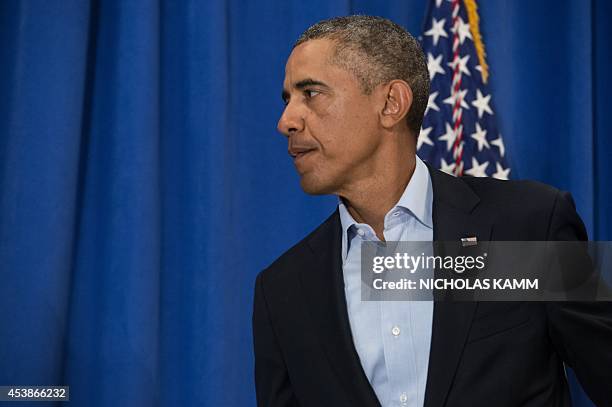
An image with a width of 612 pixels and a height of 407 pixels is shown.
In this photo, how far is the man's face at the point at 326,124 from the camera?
5.06 ft

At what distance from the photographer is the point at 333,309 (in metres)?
1.48

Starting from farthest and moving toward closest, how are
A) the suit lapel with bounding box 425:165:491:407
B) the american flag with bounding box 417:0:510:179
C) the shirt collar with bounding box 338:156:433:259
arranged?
the american flag with bounding box 417:0:510:179
the shirt collar with bounding box 338:156:433:259
the suit lapel with bounding box 425:165:491:407

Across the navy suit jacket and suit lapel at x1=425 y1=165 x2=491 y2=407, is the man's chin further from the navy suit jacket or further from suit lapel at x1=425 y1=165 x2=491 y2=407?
suit lapel at x1=425 y1=165 x2=491 y2=407

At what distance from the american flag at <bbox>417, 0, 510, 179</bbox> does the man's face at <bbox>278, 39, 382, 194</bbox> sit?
1082 mm

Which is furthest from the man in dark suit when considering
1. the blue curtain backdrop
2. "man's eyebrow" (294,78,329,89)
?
the blue curtain backdrop

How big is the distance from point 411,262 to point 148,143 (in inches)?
46.7

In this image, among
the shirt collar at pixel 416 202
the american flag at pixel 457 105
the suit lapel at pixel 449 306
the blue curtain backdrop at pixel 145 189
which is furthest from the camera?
the american flag at pixel 457 105

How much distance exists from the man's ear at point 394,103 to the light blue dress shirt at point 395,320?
0.12m

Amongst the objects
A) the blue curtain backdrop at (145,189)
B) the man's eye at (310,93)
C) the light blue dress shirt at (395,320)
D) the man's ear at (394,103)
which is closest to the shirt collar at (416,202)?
the light blue dress shirt at (395,320)

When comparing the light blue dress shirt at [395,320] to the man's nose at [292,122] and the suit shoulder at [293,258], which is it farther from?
the man's nose at [292,122]

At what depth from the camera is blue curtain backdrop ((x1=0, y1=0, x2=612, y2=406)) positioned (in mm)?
2309

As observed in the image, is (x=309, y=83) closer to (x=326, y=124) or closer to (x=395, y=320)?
(x=326, y=124)

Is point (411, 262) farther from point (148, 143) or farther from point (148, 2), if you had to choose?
point (148, 2)

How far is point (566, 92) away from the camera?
2.85 m
